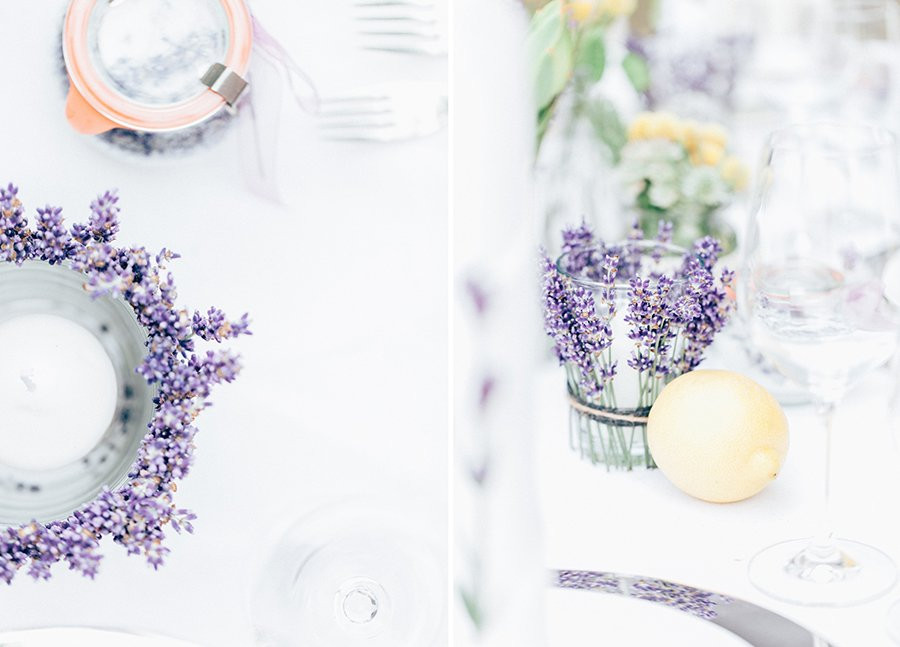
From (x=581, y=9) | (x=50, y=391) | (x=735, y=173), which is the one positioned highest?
(x=581, y=9)

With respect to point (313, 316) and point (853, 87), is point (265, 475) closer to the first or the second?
point (313, 316)

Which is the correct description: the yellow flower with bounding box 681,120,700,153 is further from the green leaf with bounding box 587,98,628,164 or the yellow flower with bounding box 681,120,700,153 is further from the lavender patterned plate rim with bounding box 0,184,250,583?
the lavender patterned plate rim with bounding box 0,184,250,583

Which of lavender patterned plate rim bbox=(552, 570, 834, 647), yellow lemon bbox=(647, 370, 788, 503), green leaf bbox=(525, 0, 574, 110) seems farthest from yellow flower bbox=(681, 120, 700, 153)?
Answer: lavender patterned plate rim bbox=(552, 570, 834, 647)

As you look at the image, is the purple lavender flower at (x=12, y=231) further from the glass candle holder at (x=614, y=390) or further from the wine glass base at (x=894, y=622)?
the wine glass base at (x=894, y=622)

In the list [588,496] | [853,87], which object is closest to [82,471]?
[588,496]

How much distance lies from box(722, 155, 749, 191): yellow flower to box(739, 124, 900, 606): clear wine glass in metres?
0.19

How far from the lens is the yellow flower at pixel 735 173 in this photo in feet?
2.44

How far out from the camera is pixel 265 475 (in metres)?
0.57

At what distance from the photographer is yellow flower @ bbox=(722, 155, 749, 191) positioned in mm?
745

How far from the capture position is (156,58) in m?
0.51

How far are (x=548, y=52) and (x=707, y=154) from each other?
157mm

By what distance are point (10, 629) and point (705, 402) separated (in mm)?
380

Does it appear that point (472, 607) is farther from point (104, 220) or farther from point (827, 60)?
point (827, 60)

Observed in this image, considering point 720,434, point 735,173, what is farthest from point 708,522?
point 735,173
